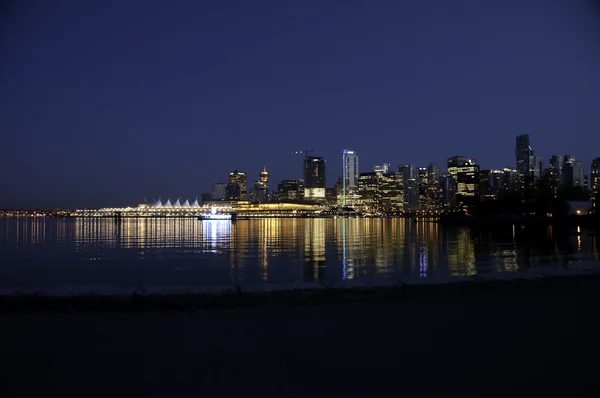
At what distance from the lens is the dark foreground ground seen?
157 inches

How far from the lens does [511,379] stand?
4145 millimetres

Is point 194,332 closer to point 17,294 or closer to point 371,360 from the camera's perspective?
point 371,360

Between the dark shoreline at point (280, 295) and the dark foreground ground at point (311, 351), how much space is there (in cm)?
22

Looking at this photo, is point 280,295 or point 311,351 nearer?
point 311,351

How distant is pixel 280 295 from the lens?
22.8 ft

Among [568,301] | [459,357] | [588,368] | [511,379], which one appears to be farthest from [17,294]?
[568,301]

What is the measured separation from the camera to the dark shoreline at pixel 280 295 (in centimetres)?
644

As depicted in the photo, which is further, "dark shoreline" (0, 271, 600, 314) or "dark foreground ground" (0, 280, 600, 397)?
"dark shoreline" (0, 271, 600, 314)

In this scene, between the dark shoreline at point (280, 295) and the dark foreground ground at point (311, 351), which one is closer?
the dark foreground ground at point (311, 351)

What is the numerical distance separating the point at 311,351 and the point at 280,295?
214 cm

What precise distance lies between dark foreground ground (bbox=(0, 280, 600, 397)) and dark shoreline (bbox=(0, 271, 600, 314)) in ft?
0.71

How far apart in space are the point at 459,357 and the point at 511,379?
590 mm

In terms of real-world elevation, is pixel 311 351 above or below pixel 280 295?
below

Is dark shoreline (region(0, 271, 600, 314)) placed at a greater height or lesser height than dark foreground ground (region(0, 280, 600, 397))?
greater
